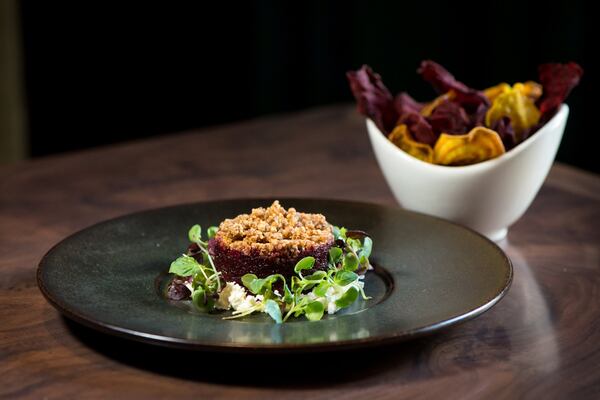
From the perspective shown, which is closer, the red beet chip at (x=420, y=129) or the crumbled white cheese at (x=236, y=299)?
the crumbled white cheese at (x=236, y=299)

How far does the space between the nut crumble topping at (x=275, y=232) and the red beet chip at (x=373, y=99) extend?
0.35m

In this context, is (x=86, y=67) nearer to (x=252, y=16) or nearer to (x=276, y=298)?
(x=252, y=16)

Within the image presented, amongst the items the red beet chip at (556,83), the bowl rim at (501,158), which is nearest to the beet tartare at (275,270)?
the bowl rim at (501,158)

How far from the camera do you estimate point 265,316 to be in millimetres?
1172

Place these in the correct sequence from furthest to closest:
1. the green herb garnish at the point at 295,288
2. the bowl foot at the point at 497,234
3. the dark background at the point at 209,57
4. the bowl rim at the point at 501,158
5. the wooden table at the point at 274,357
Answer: the dark background at the point at 209,57
the bowl foot at the point at 497,234
the bowl rim at the point at 501,158
the green herb garnish at the point at 295,288
the wooden table at the point at 274,357

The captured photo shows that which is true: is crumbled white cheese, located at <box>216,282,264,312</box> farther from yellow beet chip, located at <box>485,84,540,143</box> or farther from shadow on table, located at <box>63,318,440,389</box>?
yellow beet chip, located at <box>485,84,540,143</box>

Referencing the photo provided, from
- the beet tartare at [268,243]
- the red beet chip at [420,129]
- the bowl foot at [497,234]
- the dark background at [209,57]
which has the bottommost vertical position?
the dark background at [209,57]

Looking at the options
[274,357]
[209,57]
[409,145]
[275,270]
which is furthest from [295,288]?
[209,57]

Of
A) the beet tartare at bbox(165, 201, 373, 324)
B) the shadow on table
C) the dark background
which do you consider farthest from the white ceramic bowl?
the dark background

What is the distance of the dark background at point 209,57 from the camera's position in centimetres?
344

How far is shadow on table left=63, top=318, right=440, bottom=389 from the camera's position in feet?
3.42

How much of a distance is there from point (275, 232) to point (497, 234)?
51cm

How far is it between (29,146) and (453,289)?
297 cm

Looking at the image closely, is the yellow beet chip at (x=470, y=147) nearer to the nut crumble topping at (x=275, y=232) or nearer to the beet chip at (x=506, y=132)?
the beet chip at (x=506, y=132)
